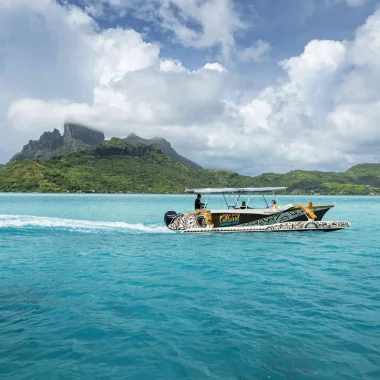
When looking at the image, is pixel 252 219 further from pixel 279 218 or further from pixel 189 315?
pixel 189 315

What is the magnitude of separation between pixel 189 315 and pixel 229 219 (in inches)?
700

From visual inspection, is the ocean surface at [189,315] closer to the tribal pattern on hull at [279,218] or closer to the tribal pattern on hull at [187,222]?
the tribal pattern on hull at [279,218]

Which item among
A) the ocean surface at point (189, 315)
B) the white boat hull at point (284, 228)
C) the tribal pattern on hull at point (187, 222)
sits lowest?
the ocean surface at point (189, 315)

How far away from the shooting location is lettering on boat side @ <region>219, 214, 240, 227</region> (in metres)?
26.3

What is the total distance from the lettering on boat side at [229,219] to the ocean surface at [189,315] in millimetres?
8506

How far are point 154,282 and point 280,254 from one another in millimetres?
8201

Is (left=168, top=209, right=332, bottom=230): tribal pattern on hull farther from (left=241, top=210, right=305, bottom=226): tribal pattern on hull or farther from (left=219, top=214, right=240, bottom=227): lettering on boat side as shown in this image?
(left=219, top=214, right=240, bottom=227): lettering on boat side

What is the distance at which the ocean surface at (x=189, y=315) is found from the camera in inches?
251

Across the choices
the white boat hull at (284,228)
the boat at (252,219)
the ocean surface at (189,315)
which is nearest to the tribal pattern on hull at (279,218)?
the boat at (252,219)

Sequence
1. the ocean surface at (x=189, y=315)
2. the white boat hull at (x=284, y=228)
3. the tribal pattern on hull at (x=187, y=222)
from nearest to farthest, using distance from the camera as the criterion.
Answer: the ocean surface at (x=189, y=315) < the white boat hull at (x=284, y=228) < the tribal pattern on hull at (x=187, y=222)

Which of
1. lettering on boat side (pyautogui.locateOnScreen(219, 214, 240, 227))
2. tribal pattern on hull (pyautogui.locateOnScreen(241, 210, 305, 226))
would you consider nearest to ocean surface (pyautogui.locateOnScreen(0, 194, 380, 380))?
tribal pattern on hull (pyautogui.locateOnScreen(241, 210, 305, 226))

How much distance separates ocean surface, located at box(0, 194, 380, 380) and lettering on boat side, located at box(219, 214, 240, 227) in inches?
335

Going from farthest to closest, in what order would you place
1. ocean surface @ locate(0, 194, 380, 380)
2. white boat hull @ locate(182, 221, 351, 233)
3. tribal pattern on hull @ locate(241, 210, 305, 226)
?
tribal pattern on hull @ locate(241, 210, 305, 226) < white boat hull @ locate(182, 221, 351, 233) < ocean surface @ locate(0, 194, 380, 380)

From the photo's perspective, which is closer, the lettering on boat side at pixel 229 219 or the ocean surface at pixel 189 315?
the ocean surface at pixel 189 315
